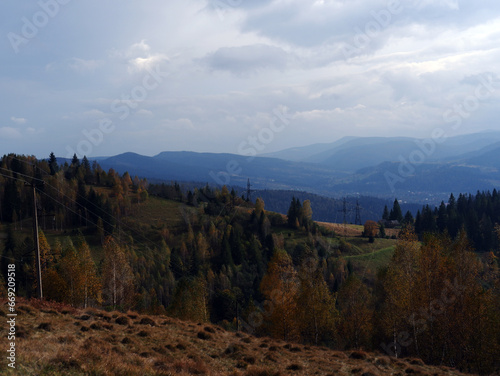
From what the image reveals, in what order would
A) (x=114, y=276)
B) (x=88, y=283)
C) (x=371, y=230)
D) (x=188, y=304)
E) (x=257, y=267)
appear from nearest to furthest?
(x=188, y=304) < (x=88, y=283) < (x=114, y=276) < (x=257, y=267) < (x=371, y=230)

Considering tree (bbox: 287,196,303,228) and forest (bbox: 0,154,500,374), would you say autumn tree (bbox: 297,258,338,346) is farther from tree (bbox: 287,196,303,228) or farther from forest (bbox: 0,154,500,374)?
tree (bbox: 287,196,303,228)

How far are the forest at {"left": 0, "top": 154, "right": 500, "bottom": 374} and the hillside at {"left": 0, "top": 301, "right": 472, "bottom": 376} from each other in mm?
8492

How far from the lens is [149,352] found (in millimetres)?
16391

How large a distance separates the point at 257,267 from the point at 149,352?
80.5 meters

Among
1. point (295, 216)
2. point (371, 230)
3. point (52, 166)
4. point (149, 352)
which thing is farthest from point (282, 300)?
point (52, 166)

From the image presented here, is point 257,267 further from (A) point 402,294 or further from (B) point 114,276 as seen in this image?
(A) point 402,294

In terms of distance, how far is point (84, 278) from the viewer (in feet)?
134

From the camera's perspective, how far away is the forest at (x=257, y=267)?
3112 cm

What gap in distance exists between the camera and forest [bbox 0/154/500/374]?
31125 mm

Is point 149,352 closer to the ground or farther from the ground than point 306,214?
farther from the ground

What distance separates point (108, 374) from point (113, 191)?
136726 millimetres

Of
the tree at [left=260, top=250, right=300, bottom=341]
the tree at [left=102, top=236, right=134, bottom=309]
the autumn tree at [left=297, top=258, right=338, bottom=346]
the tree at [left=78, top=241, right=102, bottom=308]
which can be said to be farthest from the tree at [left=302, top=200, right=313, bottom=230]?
the tree at [left=78, top=241, right=102, bottom=308]

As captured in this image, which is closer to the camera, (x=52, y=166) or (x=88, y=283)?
(x=88, y=283)

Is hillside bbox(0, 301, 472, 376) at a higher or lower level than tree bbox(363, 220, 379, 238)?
higher
